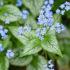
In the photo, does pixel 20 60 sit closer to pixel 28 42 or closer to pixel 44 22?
pixel 28 42

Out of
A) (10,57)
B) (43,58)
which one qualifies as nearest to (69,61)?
(43,58)

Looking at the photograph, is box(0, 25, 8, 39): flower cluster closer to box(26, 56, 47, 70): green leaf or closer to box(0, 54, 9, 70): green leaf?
box(0, 54, 9, 70): green leaf

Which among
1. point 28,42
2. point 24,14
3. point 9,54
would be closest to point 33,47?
point 28,42

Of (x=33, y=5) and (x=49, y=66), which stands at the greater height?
(x=33, y=5)

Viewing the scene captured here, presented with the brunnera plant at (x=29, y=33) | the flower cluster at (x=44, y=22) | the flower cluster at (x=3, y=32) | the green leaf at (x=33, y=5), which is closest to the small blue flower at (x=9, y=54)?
the brunnera plant at (x=29, y=33)

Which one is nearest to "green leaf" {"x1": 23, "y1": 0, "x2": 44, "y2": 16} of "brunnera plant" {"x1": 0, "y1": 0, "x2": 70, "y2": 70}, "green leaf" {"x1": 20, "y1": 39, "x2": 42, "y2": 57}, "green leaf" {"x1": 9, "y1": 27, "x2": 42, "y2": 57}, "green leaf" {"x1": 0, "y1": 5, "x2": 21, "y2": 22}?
"brunnera plant" {"x1": 0, "y1": 0, "x2": 70, "y2": 70}

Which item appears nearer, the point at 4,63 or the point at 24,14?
the point at 4,63
